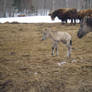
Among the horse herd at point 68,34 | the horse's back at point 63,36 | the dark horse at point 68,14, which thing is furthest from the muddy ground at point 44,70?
the dark horse at point 68,14

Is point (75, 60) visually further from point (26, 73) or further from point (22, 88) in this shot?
point (22, 88)

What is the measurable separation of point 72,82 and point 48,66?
1.19 metres

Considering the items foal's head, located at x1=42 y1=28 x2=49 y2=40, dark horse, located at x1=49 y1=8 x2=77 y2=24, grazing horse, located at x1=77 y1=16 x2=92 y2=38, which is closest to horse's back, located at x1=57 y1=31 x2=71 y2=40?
foal's head, located at x1=42 y1=28 x2=49 y2=40

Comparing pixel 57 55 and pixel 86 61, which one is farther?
pixel 57 55

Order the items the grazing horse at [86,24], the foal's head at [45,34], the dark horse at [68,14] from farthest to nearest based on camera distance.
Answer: the dark horse at [68,14], the foal's head at [45,34], the grazing horse at [86,24]

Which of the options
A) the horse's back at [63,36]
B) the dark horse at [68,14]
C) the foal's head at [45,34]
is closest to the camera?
the horse's back at [63,36]

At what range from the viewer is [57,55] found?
6.10m

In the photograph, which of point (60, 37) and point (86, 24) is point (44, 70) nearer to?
point (60, 37)

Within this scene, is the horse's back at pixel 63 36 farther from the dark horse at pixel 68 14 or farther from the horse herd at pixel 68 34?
the dark horse at pixel 68 14

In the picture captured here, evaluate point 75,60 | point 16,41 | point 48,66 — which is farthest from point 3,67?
point 16,41

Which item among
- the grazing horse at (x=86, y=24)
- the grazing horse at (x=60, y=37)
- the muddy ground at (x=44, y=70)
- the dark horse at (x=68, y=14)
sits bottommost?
the muddy ground at (x=44, y=70)

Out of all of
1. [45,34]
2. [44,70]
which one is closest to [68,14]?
[45,34]

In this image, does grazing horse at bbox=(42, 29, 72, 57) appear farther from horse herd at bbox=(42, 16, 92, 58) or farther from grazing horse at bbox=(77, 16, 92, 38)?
grazing horse at bbox=(77, 16, 92, 38)

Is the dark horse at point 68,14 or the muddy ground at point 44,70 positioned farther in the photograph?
the dark horse at point 68,14
